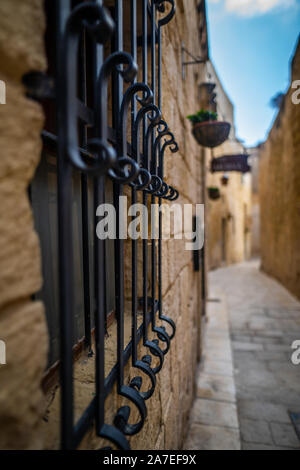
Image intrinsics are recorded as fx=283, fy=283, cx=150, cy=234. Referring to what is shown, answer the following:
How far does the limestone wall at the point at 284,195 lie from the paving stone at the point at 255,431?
4.01m

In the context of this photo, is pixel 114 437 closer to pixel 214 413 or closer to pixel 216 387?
pixel 214 413

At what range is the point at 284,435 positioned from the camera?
237 cm

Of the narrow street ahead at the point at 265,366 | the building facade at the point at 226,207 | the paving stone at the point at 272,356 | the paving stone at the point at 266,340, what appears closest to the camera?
the narrow street ahead at the point at 265,366

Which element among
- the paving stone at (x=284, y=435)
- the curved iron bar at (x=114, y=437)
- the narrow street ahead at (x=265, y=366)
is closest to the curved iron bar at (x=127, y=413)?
the curved iron bar at (x=114, y=437)

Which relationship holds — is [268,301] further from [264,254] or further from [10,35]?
[10,35]

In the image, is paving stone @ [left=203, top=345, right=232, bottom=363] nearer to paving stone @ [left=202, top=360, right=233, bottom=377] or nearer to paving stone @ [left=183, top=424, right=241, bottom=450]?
paving stone @ [left=202, top=360, right=233, bottom=377]

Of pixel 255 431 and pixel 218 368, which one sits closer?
pixel 255 431

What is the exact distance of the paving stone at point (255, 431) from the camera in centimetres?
232

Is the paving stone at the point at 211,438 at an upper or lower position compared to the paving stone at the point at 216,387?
upper

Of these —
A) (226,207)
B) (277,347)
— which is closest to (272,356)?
(277,347)

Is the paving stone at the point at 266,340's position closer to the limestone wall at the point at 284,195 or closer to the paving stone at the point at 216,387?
the paving stone at the point at 216,387

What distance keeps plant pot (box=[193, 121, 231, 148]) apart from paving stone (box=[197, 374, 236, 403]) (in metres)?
2.64

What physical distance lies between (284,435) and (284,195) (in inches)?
224

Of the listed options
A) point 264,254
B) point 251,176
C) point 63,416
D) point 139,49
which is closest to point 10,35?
point 63,416
